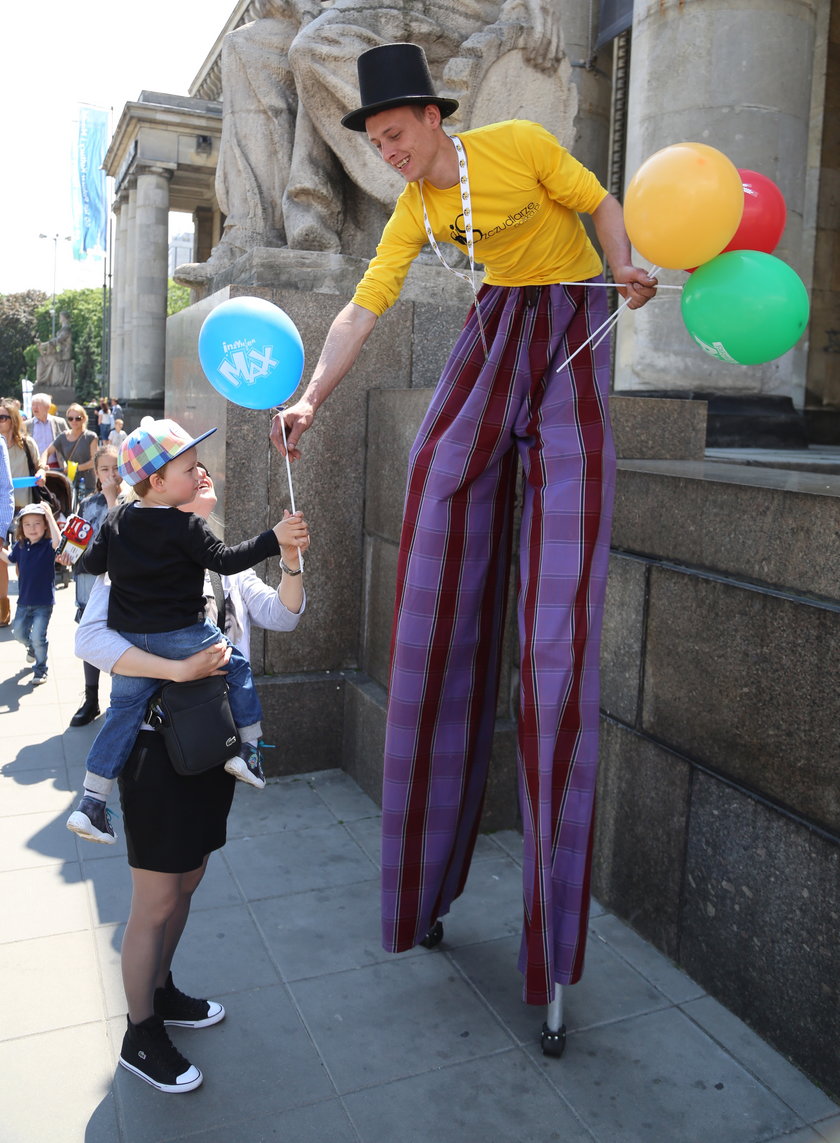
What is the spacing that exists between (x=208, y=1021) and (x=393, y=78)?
283cm

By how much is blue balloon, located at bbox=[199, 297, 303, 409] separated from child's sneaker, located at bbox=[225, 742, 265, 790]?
1.04m

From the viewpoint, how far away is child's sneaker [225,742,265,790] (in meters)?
2.87

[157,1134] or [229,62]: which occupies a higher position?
[229,62]

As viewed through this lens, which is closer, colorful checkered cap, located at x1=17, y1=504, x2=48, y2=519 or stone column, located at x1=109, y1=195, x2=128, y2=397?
colorful checkered cap, located at x1=17, y1=504, x2=48, y2=519

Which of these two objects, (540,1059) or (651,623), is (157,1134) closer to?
(540,1059)

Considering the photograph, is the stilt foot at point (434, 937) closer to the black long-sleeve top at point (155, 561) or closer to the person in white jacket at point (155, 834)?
Answer: the person in white jacket at point (155, 834)

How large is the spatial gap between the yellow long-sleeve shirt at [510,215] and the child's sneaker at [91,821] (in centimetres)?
169

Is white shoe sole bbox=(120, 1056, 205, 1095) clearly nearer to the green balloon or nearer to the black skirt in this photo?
the black skirt

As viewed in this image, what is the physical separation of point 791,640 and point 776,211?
1222 millimetres

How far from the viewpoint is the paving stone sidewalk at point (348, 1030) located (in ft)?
9.04

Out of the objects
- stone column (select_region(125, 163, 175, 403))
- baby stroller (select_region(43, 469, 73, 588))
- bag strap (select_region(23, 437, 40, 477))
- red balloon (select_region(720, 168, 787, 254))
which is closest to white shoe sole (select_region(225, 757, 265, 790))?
red balloon (select_region(720, 168, 787, 254))

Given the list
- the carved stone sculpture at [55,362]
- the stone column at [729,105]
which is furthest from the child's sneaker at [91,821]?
the carved stone sculpture at [55,362]

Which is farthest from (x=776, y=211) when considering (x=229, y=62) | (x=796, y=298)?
(x=229, y=62)

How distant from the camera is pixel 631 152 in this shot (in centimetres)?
975
